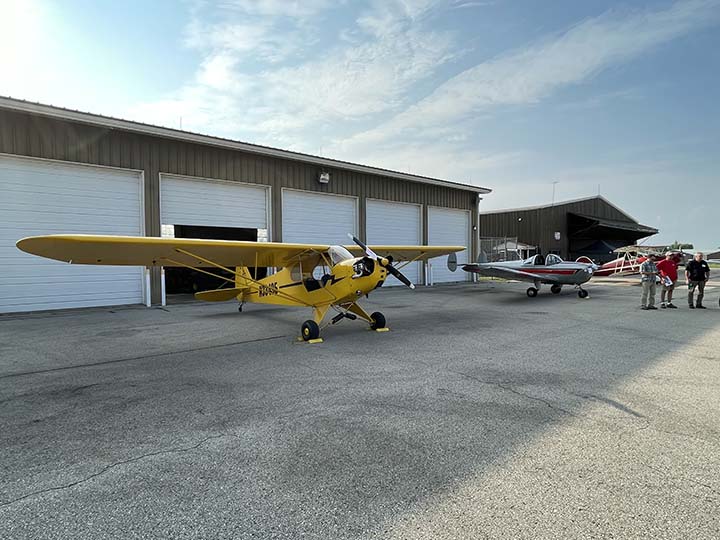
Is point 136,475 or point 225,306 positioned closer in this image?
point 136,475

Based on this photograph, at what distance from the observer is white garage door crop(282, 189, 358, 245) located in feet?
52.0

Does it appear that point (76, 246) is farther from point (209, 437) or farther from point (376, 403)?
point (376, 403)

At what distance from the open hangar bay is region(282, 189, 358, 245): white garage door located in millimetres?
9381

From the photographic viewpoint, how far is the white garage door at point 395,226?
18750 millimetres

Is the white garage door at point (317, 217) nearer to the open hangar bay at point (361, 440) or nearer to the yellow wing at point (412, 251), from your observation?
the yellow wing at point (412, 251)

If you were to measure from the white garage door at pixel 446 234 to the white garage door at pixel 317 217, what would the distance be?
5.29 m

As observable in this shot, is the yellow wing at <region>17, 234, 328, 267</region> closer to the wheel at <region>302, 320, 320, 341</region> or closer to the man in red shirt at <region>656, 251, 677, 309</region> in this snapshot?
the wheel at <region>302, 320, 320, 341</region>

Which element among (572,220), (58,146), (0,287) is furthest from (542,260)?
(572,220)

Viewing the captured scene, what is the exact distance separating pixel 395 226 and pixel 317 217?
4592 millimetres

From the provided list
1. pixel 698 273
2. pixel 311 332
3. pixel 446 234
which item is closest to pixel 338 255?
pixel 311 332

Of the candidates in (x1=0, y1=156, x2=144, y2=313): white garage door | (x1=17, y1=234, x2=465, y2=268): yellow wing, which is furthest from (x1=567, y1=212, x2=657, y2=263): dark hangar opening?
(x1=0, y1=156, x2=144, y2=313): white garage door

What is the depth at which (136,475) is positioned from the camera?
8.96 feet

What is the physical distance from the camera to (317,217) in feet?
54.7

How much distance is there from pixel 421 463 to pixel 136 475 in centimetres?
198
